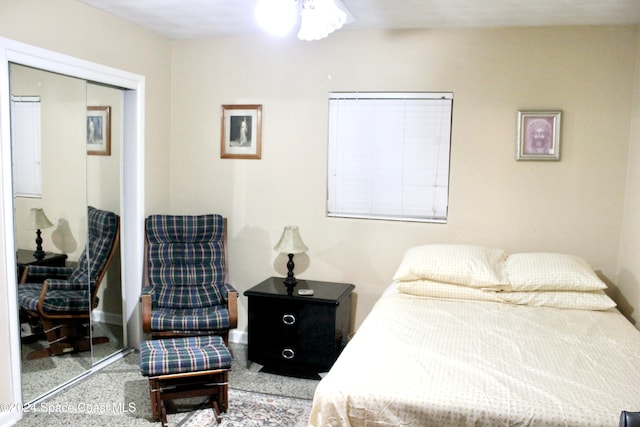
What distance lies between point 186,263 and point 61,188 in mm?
1053

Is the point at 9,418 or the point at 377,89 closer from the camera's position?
the point at 9,418

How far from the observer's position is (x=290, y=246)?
370 centimetres

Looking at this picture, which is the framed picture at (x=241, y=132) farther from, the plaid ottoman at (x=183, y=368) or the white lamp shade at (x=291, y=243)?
the plaid ottoman at (x=183, y=368)

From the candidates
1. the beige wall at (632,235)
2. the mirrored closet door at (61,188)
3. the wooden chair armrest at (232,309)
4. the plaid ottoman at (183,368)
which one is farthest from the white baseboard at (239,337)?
the beige wall at (632,235)

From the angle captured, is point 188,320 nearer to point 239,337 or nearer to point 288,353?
point 288,353

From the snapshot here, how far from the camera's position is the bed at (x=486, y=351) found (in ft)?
6.29

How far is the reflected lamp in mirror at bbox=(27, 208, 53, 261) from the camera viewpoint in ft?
9.86

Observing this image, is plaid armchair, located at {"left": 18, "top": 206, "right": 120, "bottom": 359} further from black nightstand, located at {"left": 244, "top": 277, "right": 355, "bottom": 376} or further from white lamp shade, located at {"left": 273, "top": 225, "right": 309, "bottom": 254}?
white lamp shade, located at {"left": 273, "top": 225, "right": 309, "bottom": 254}

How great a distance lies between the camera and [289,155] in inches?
160

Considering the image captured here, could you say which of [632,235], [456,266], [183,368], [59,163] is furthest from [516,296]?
[59,163]

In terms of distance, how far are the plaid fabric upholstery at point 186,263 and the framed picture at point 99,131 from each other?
0.60m

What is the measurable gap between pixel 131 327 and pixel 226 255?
0.88 meters

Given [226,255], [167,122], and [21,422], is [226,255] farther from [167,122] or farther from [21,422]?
[21,422]

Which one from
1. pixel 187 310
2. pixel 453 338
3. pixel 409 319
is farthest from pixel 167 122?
pixel 453 338
